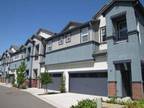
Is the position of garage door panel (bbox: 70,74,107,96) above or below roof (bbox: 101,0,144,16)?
below

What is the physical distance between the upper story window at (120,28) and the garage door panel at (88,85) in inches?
179

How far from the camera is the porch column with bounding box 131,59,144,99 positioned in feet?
44.8

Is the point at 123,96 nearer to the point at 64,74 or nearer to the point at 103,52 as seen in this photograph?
the point at 103,52

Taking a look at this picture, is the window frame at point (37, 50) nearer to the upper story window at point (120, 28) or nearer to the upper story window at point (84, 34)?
the upper story window at point (84, 34)

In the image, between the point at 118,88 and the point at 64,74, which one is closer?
the point at 118,88

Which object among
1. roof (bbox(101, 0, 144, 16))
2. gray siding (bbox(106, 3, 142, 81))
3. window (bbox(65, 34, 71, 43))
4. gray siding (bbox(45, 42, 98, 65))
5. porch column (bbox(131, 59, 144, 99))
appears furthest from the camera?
window (bbox(65, 34, 71, 43))

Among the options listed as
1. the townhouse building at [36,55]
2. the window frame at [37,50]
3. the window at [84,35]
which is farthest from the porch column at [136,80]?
the window frame at [37,50]

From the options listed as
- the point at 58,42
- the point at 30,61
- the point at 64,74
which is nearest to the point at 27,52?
the point at 30,61

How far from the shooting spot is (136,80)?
1395 centimetres

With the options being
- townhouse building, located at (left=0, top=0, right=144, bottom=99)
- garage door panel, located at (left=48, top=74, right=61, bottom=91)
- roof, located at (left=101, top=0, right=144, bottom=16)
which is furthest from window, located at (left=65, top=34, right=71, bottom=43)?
roof, located at (left=101, top=0, right=144, bottom=16)

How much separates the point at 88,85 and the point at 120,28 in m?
7.27

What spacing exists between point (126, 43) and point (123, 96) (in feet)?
15.8

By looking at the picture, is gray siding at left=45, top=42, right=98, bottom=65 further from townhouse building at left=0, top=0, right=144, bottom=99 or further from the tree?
the tree

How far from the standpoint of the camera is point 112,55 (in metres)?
16.2
